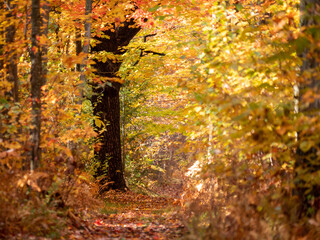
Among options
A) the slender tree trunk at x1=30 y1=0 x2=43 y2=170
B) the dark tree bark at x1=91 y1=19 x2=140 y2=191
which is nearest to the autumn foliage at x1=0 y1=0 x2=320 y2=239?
the slender tree trunk at x1=30 y1=0 x2=43 y2=170

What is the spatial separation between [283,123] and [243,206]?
3.77 ft

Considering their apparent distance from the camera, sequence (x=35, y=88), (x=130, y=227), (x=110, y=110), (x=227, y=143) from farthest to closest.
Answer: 1. (x=110, y=110)
2. (x=130, y=227)
3. (x=227, y=143)
4. (x=35, y=88)

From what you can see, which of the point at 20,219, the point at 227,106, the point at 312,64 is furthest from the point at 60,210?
the point at 312,64

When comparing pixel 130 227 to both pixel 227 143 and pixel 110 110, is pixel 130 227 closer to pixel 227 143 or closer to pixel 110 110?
pixel 227 143

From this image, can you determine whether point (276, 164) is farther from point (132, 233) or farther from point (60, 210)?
point (60, 210)

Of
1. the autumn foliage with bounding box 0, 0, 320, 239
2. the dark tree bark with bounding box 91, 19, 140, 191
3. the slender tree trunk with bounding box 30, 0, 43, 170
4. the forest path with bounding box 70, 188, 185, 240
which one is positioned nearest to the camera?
the autumn foliage with bounding box 0, 0, 320, 239

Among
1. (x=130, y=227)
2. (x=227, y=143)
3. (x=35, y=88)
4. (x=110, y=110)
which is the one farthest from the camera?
(x=110, y=110)

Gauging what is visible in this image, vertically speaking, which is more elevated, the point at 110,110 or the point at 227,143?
the point at 227,143

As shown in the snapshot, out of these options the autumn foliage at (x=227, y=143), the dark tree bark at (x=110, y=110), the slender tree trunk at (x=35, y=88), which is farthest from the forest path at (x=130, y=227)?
the dark tree bark at (x=110, y=110)

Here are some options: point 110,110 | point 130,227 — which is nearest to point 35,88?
point 130,227

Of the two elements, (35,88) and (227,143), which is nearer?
(35,88)

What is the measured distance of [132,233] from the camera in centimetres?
677

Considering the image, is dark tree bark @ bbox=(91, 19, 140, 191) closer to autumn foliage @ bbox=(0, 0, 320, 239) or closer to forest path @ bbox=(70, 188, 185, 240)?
autumn foliage @ bbox=(0, 0, 320, 239)

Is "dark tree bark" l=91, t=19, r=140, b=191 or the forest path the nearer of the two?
the forest path
